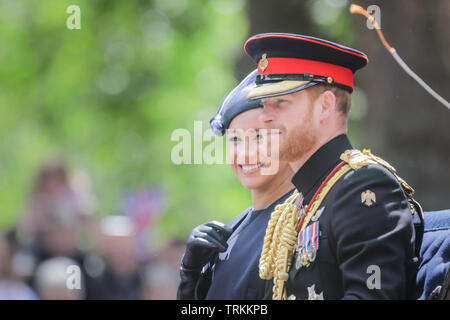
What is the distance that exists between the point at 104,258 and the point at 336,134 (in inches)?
67.8

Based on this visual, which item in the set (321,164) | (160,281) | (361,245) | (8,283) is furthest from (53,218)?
(361,245)

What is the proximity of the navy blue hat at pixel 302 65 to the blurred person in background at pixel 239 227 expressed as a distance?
0.12 meters

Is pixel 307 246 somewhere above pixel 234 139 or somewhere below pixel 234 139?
below

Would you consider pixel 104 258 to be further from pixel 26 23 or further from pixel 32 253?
pixel 26 23

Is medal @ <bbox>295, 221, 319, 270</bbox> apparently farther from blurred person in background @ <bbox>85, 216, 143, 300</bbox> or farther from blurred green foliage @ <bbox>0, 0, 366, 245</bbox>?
blurred person in background @ <bbox>85, 216, 143, 300</bbox>

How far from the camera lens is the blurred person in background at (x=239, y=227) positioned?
2350 mm

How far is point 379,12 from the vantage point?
2684mm

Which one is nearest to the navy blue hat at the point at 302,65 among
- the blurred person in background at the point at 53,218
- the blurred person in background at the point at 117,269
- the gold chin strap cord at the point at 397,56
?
the gold chin strap cord at the point at 397,56

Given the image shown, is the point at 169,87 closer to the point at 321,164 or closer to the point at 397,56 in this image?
the point at 397,56

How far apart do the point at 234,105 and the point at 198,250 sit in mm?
539

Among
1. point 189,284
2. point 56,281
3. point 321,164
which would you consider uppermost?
point 321,164

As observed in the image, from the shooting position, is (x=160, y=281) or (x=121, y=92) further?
(x=121, y=92)

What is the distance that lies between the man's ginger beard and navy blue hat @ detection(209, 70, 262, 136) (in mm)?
219

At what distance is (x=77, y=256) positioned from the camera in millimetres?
3652
